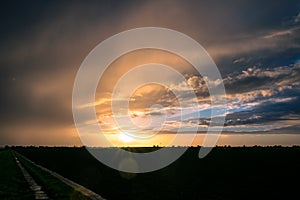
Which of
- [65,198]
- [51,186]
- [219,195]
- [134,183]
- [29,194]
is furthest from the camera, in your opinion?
[134,183]

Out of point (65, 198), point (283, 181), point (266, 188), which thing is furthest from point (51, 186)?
point (283, 181)

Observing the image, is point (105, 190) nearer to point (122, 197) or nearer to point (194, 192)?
point (122, 197)

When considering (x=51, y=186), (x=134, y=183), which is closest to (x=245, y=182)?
(x=134, y=183)

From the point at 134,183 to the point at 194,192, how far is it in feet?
22.0

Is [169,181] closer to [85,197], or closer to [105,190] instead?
[105,190]

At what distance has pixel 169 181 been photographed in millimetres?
32688

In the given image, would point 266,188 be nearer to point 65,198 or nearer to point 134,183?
point 134,183

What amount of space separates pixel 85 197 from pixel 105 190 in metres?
4.79

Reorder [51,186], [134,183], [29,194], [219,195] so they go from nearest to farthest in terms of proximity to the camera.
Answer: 1. [29,194]
2. [219,195]
3. [51,186]
4. [134,183]

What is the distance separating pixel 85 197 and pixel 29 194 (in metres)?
3.73

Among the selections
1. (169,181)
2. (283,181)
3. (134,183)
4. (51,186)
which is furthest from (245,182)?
(51,186)

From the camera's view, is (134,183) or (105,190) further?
(134,183)

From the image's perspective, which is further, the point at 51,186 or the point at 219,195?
the point at 51,186

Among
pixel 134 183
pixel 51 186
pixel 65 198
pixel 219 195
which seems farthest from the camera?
pixel 134 183
